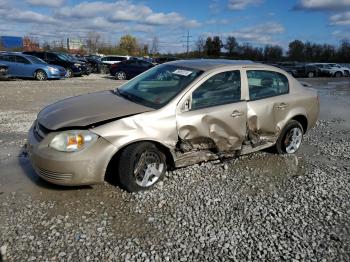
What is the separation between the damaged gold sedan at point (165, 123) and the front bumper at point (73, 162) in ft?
0.04

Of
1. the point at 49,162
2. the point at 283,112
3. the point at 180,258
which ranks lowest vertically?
the point at 180,258

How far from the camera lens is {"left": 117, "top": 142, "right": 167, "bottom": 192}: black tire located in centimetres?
412

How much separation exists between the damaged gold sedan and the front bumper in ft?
0.04

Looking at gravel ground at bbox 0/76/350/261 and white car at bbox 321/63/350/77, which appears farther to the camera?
white car at bbox 321/63/350/77

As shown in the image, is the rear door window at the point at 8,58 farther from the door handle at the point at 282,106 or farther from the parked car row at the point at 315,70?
the parked car row at the point at 315,70

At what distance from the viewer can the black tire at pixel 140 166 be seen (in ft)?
13.5

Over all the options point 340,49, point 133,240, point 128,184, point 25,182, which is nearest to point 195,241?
point 133,240

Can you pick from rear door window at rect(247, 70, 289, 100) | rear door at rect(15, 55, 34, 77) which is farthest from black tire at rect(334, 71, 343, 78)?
rear door window at rect(247, 70, 289, 100)

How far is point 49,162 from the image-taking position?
3.89 m

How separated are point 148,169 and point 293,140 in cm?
295

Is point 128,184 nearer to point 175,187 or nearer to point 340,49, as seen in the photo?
point 175,187

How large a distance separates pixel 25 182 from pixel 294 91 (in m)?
4.39

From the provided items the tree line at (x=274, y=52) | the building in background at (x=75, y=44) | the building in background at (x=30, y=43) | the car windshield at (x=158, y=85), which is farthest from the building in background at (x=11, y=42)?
the car windshield at (x=158, y=85)

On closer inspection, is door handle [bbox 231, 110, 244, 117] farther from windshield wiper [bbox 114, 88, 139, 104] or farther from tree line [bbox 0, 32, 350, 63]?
tree line [bbox 0, 32, 350, 63]
